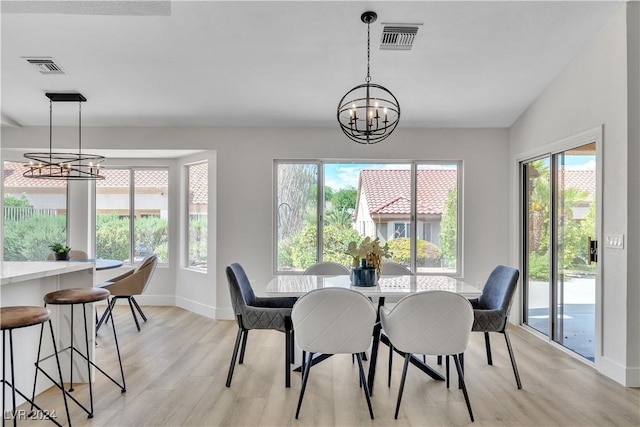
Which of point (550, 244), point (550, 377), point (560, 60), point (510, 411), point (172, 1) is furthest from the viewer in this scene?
point (550, 244)

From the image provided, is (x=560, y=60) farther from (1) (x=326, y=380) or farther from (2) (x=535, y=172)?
(1) (x=326, y=380)

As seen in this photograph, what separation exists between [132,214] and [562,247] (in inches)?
213

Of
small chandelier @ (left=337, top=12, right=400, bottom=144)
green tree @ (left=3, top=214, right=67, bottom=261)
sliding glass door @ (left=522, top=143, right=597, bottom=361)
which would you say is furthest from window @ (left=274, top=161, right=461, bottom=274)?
green tree @ (left=3, top=214, right=67, bottom=261)

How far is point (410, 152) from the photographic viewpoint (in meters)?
4.94

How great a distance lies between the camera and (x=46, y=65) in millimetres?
3627

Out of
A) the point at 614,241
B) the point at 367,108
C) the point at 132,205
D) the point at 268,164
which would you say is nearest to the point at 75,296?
the point at 367,108

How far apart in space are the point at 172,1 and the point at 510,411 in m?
3.66

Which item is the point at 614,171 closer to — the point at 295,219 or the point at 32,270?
the point at 295,219

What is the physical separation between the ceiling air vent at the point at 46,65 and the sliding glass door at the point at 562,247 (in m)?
4.87

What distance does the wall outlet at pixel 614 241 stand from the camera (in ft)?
10.0

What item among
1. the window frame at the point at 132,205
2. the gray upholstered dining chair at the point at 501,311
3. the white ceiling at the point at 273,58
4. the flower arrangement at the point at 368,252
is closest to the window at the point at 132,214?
the window frame at the point at 132,205

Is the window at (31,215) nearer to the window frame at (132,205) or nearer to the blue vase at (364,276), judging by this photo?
the window frame at (132,205)

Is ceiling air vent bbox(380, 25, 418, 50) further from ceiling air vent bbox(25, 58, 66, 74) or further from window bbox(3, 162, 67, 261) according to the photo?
window bbox(3, 162, 67, 261)

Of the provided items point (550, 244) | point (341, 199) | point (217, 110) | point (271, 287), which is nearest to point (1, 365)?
point (271, 287)
